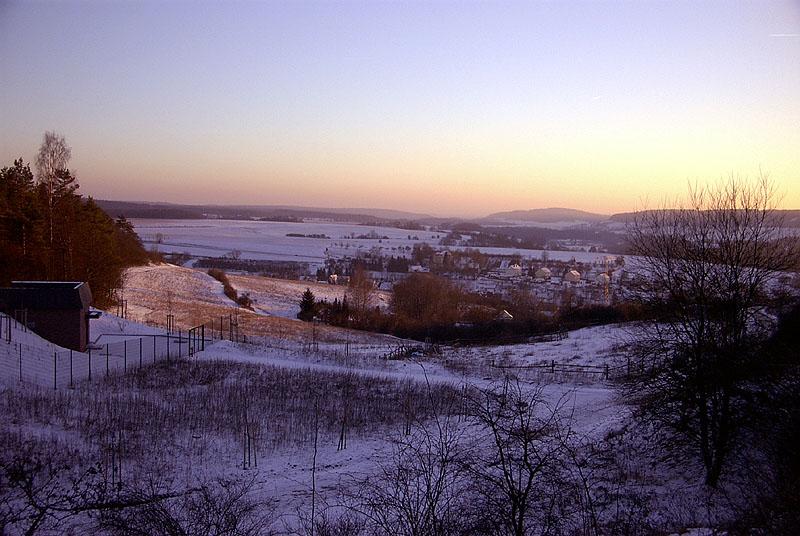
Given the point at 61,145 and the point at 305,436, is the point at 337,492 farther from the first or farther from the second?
the point at 61,145

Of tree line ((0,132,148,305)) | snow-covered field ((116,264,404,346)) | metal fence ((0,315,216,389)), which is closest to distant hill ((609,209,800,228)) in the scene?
metal fence ((0,315,216,389))

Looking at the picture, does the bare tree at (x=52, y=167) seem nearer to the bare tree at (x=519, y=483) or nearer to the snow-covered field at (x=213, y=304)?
the snow-covered field at (x=213, y=304)

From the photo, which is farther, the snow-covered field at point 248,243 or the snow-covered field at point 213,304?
the snow-covered field at point 248,243

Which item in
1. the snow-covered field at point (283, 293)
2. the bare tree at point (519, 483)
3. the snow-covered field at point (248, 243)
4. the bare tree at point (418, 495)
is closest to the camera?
the bare tree at point (519, 483)

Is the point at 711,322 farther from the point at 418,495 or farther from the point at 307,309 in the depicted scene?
the point at 307,309

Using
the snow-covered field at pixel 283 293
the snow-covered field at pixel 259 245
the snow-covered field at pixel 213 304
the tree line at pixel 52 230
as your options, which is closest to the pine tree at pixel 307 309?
the snow-covered field at pixel 283 293

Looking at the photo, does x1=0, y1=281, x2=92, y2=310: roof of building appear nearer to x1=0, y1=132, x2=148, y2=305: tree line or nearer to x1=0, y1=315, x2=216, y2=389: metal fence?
x1=0, y1=315, x2=216, y2=389: metal fence

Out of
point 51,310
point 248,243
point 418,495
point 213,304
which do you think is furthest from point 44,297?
point 248,243

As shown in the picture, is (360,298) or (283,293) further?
(283,293)
